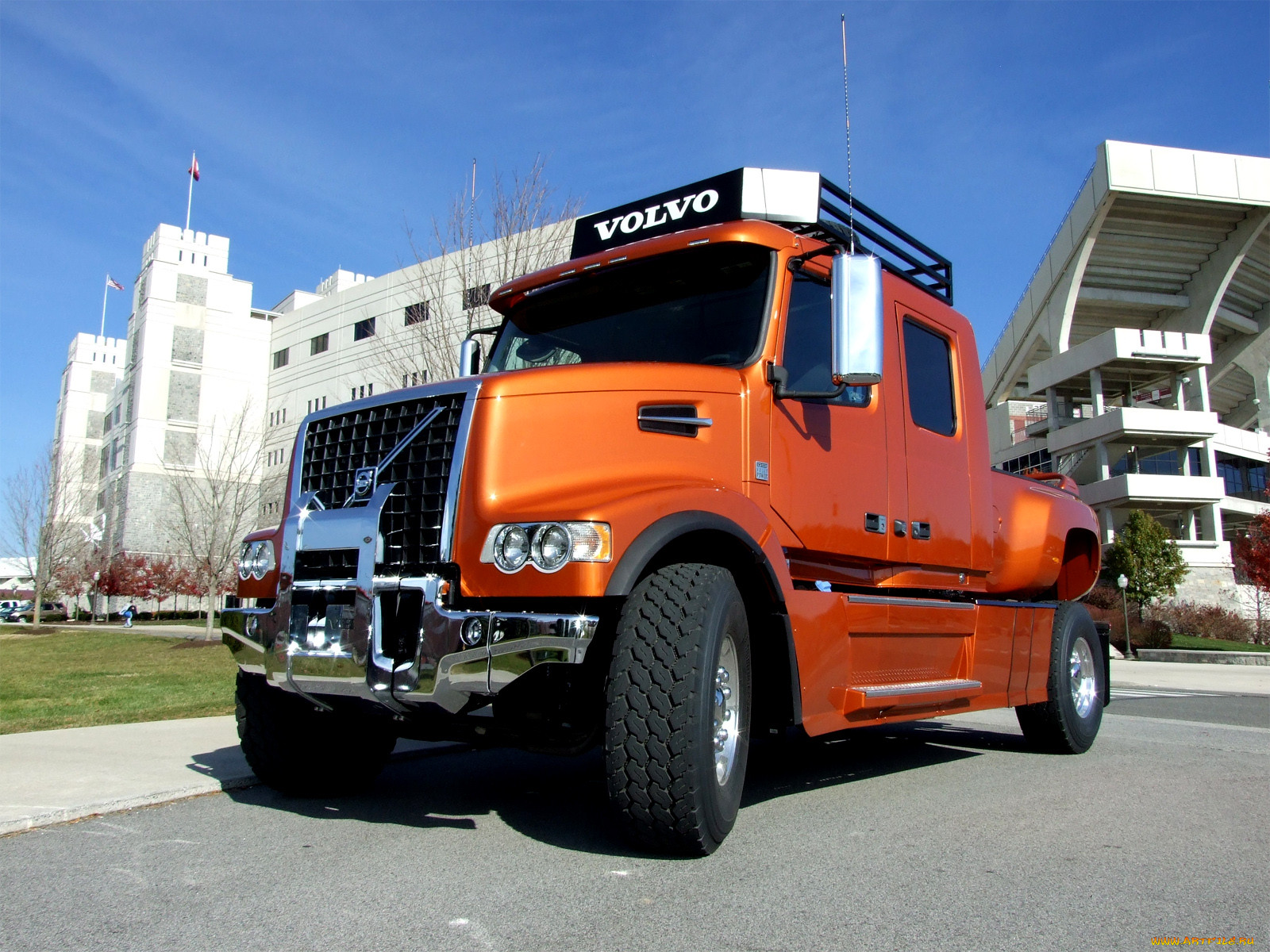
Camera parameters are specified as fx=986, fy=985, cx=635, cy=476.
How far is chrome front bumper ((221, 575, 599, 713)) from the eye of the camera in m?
3.69

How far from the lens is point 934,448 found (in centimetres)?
618

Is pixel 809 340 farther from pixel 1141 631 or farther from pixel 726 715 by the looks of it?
pixel 1141 631

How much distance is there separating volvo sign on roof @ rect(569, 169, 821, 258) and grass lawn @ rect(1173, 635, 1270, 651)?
29.0 meters

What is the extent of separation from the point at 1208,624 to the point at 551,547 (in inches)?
1470

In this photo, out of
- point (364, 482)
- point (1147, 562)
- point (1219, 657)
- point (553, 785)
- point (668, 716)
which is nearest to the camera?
point (668, 716)

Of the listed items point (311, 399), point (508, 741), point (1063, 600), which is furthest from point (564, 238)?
point (311, 399)

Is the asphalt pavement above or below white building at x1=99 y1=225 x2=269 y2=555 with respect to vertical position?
below

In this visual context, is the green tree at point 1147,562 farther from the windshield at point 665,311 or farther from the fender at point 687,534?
the fender at point 687,534

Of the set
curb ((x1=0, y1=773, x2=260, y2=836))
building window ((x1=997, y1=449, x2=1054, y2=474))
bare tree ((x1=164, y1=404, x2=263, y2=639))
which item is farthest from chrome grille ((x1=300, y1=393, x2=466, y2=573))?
building window ((x1=997, y1=449, x2=1054, y2=474))

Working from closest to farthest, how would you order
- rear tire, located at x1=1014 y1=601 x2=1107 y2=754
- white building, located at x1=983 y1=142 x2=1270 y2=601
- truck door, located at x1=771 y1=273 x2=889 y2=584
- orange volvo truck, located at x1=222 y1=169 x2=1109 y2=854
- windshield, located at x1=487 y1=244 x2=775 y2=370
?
orange volvo truck, located at x1=222 y1=169 x2=1109 y2=854, truck door, located at x1=771 y1=273 x2=889 y2=584, windshield, located at x1=487 y1=244 x2=775 y2=370, rear tire, located at x1=1014 y1=601 x2=1107 y2=754, white building, located at x1=983 y1=142 x2=1270 y2=601

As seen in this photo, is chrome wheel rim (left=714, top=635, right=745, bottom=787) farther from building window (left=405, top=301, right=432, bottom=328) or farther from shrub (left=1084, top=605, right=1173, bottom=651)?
shrub (left=1084, top=605, right=1173, bottom=651)

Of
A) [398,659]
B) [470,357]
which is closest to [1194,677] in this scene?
[470,357]

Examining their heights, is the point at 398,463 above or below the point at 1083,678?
above

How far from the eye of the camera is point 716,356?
494 centimetres
